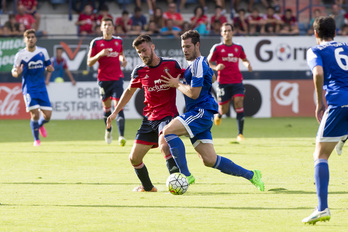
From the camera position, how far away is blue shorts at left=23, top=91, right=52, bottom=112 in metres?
13.6

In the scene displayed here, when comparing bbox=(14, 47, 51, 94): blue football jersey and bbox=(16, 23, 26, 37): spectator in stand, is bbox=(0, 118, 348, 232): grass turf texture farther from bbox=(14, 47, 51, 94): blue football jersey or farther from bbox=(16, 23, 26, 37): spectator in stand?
bbox=(16, 23, 26, 37): spectator in stand

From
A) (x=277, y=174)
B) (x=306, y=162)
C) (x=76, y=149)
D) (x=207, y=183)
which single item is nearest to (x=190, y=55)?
(x=207, y=183)

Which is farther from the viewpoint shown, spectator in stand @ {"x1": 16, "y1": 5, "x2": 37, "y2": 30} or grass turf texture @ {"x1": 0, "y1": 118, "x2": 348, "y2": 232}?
spectator in stand @ {"x1": 16, "y1": 5, "x2": 37, "y2": 30}

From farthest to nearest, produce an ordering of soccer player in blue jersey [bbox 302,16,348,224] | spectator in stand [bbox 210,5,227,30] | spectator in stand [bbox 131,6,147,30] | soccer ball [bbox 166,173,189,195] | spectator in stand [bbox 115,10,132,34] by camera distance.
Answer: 1. spectator in stand [bbox 210,5,227,30]
2. spectator in stand [bbox 131,6,147,30]
3. spectator in stand [bbox 115,10,132,34]
4. soccer ball [bbox 166,173,189,195]
5. soccer player in blue jersey [bbox 302,16,348,224]

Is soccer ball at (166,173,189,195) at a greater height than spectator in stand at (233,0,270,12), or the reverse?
spectator in stand at (233,0,270,12)

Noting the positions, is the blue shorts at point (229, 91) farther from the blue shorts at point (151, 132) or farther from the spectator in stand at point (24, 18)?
the spectator in stand at point (24, 18)

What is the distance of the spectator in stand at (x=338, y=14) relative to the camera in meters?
Answer: 23.2

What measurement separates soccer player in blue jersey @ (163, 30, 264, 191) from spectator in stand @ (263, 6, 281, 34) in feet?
47.3

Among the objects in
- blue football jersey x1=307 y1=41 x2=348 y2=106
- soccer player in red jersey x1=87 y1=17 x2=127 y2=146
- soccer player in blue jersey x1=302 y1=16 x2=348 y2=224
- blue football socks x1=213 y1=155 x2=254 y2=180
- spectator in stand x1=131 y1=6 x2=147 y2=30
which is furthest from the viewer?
spectator in stand x1=131 y1=6 x2=147 y2=30

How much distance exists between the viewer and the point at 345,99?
5941 millimetres

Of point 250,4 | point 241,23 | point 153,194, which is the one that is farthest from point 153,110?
point 250,4

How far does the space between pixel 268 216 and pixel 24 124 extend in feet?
46.9

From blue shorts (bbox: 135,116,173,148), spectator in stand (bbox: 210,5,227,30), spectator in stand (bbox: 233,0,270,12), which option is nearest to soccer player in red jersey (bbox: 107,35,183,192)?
blue shorts (bbox: 135,116,173,148)

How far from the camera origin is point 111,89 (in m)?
14.0
